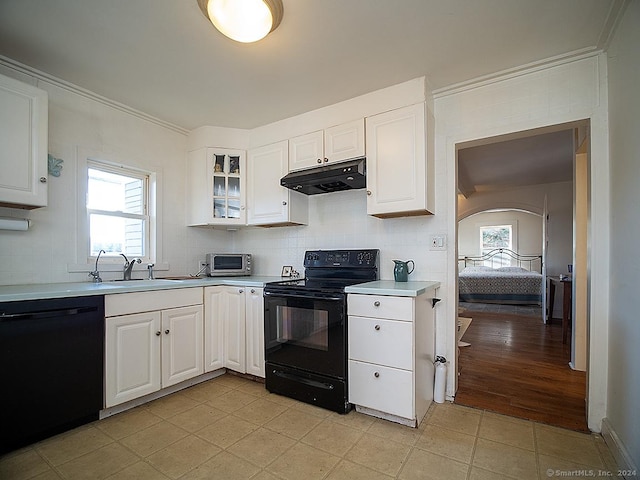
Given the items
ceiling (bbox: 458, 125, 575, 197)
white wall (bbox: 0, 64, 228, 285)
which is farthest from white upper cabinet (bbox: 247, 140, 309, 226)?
ceiling (bbox: 458, 125, 575, 197)

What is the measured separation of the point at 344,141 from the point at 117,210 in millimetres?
2110

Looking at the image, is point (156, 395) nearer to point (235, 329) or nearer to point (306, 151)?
point (235, 329)

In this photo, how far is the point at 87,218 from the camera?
2.61 meters

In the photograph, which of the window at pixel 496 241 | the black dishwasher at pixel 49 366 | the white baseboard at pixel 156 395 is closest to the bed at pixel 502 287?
the window at pixel 496 241

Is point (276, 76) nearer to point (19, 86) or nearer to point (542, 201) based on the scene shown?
point (19, 86)

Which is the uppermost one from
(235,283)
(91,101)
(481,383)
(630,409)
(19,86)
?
(91,101)

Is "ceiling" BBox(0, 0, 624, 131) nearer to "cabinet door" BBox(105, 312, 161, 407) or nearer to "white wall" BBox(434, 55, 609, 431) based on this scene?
"white wall" BBox(434, 55, 609, 431)

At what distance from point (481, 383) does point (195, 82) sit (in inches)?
131

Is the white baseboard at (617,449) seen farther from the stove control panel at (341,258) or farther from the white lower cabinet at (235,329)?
the white lower cabinet at (235,329)

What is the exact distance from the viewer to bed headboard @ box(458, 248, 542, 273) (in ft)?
29.1

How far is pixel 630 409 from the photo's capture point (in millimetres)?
1567

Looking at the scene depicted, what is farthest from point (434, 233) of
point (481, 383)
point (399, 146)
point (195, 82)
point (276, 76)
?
point (195, 82)

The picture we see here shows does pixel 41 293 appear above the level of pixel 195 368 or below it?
above

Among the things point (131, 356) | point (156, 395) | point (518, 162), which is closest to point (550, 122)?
point (518, 162)
